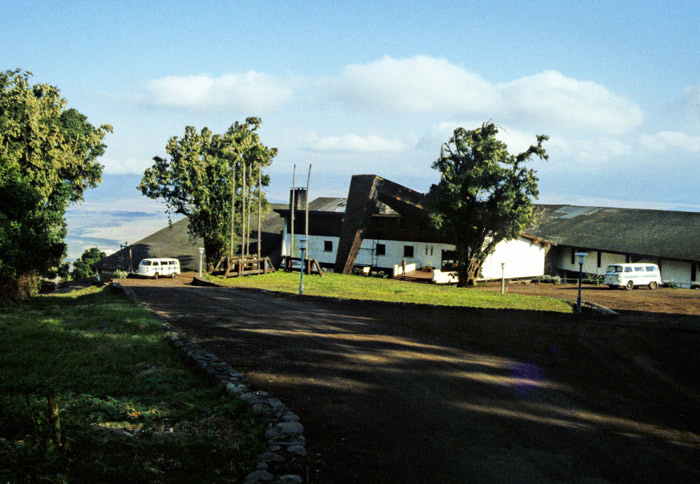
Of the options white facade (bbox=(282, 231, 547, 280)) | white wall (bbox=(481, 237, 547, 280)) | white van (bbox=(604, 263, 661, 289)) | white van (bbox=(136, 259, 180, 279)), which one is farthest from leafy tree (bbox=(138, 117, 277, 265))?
white van (bbox=(604, 263, 661, 289))

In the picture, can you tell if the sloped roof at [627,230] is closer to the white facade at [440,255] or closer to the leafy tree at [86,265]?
the white facade at [440,255]

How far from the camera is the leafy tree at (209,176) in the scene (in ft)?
157

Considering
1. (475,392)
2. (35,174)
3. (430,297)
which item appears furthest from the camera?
(35,174)

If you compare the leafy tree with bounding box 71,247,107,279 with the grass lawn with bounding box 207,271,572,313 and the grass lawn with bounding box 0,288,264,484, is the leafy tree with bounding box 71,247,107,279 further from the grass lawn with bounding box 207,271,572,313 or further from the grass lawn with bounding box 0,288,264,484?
the grass lawn with bounding box 0,288,264,484

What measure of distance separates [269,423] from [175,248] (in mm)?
57624

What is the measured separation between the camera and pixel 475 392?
9648 mm

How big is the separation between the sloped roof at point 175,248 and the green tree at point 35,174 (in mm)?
17044

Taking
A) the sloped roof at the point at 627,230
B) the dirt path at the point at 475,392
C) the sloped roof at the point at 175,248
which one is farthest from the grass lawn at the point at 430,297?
the sloped roof at the point at 175,248

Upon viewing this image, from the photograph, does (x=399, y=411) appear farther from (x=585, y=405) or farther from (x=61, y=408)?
(x=61, y=408)

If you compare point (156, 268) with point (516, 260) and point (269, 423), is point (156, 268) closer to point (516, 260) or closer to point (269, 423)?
point (516, 260)

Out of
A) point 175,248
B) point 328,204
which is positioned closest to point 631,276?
point 328,204

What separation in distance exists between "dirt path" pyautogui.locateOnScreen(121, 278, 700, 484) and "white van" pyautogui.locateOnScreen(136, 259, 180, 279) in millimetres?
30606

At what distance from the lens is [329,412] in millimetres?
8055

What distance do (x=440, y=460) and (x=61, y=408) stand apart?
524 centimetres
